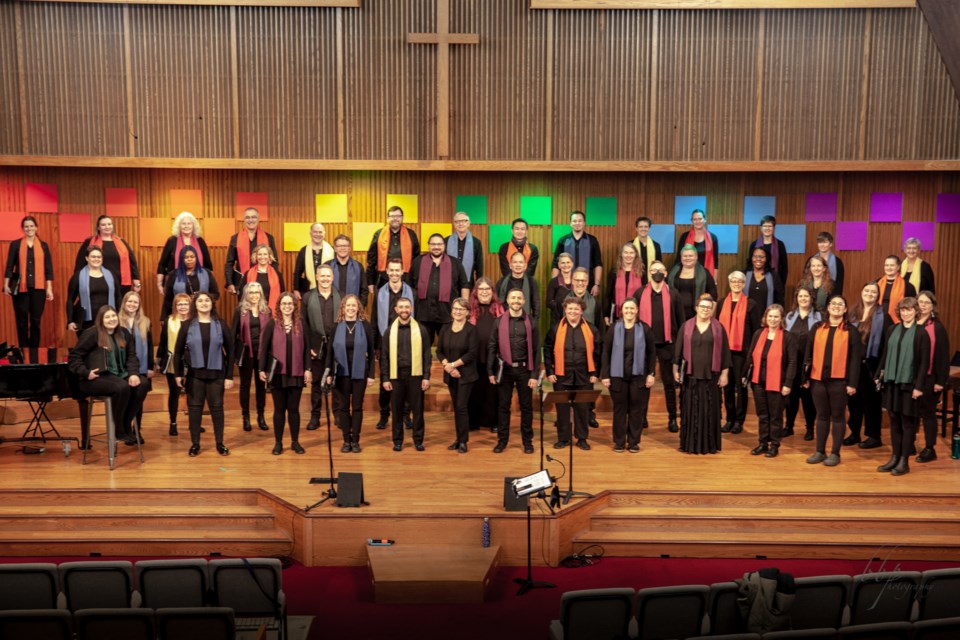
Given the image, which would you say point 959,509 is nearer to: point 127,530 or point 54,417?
point 127,530

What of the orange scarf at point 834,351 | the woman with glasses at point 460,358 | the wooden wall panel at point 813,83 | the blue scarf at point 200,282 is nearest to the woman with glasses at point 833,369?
the orange scarf at point 834,351

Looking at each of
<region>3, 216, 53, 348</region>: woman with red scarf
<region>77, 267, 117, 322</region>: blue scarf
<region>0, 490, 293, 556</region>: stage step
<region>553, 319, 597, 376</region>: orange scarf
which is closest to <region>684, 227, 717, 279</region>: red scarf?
<region>553, 319, 597, 376</region>: orange scarf

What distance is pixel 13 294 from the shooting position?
410 inches

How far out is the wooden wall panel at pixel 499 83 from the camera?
36.9 ft

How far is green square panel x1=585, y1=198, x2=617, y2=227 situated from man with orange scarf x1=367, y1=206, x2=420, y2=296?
247cm

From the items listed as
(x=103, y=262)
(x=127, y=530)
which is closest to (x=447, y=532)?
(x=127, y=530)

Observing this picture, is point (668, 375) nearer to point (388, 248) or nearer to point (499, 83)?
point (388, 248)

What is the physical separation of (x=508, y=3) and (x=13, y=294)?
6.26m

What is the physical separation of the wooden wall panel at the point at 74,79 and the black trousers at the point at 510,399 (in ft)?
18.1

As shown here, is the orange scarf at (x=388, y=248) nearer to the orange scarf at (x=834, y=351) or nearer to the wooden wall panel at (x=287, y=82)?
A: the wooden wall panel at (x=287, y=82)

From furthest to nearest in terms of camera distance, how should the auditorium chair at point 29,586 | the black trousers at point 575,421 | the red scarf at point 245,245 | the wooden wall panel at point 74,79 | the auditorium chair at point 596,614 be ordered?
the wooden wall panel at point 74,79
the red scarf at point 245,245
the black trousers at point 575,421
the auditorium chair at point 29,586
the auditorium chair at point 596,614

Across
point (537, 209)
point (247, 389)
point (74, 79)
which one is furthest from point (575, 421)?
point (74, 79)

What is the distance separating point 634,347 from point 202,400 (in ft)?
12.5

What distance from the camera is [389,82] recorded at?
11.3m
